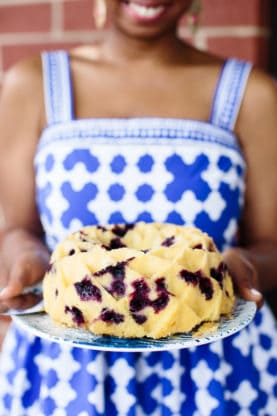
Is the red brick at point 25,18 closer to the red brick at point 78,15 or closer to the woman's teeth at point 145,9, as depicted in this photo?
the red brick at point 78,15

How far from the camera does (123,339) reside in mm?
903

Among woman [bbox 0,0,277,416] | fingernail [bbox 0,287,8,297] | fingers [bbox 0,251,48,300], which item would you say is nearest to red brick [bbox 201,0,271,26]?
woman [bbox 0,0,277,416]

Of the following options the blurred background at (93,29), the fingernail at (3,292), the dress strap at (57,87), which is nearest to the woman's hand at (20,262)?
the fingernail at (3,292)

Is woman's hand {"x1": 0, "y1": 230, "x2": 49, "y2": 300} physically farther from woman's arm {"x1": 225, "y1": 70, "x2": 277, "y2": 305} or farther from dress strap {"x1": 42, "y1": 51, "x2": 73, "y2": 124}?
woman's arm {"x1": 225, "y1": 70, "x2": 277, "y2": 305}

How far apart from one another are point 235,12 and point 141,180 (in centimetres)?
63

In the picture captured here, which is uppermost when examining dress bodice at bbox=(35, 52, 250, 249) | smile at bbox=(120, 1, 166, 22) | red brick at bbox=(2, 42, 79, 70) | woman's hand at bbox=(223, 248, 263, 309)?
smile at bbox=(120, 1, 166, 22)

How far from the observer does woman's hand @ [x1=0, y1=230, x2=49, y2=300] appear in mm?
Result: 1037

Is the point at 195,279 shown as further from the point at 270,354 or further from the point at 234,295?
the point at 270,354

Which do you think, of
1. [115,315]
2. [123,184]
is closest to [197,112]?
[123,184]

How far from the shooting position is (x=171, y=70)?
1.35 m

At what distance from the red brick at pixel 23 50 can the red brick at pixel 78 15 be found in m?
0.05

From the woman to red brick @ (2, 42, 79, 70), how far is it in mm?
439

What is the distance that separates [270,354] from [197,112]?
47 centimetres

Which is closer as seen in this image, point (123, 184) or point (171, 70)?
point (123, 184)
